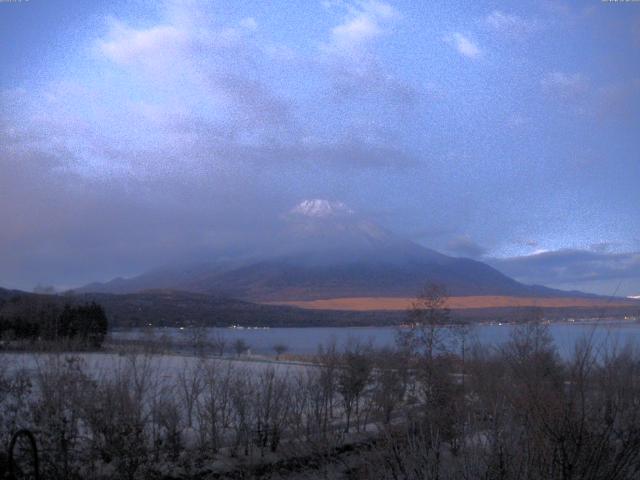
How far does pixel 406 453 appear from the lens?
8.47 meters

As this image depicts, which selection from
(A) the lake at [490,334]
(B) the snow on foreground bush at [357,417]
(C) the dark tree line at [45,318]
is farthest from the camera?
(C) the dark tree line at [45,318]

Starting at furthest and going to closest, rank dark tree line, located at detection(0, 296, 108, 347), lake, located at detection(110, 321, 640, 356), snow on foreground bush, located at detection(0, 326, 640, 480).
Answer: dark tree line, located at detection(0, 296, 108, 347), lake, located at detection(110, 321, 640, 356), snow on foreground bush, located at detection(0, 326, 640, 480)

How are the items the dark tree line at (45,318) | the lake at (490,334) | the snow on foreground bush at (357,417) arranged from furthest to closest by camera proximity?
the dark tree line at (45,318), the lake at (490,334), the snow on foreground bush at (357,417)

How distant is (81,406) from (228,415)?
4.64 metres

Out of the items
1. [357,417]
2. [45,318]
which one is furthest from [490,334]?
[45,318]

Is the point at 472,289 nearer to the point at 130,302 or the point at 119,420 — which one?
the point at 130,302

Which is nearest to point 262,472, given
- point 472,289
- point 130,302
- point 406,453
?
point 406,453

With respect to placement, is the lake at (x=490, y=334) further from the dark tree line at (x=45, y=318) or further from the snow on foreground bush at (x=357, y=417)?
the dark tree line at (x=45, y=318)

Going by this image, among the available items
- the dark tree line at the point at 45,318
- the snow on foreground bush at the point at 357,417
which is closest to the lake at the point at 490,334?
the snow on foreground bush at the point at 357,417

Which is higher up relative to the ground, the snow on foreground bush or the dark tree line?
the dark tree line

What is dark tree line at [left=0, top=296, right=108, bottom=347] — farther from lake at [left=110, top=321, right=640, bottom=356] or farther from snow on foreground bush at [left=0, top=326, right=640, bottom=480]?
snow on foreground bush at [left=0, top=326, right=640, bottom=480]

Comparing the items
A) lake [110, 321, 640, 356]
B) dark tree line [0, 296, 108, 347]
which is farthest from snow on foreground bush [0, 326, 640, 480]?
dark tree line [0, 296, 108, 347]

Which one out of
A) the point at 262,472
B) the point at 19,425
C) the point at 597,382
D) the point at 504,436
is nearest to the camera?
the point at 504,436

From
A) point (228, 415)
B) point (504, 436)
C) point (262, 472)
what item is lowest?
point (262, 472)
